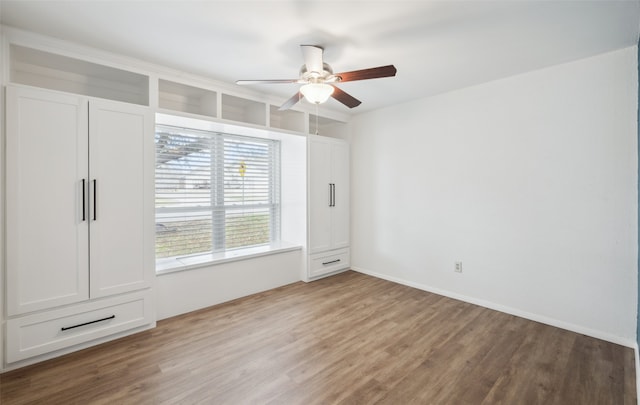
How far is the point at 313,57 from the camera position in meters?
2.33

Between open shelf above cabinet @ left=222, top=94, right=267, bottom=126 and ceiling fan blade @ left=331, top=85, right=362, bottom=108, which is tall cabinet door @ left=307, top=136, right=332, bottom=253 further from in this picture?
ceiling fan blade @ left=331, top=85, right=362, bottom=108

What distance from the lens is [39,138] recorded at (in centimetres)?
218

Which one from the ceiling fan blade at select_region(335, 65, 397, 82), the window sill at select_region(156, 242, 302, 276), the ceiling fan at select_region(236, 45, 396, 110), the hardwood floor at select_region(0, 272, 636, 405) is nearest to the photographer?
the hardwood floor at select_region(0, 272, 636, 405)

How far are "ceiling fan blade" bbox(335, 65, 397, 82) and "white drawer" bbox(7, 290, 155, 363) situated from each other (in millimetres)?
2576

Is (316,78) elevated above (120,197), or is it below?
above

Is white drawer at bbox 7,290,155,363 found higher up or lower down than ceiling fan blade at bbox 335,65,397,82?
lower down

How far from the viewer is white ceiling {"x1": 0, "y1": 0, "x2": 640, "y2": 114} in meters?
1.93

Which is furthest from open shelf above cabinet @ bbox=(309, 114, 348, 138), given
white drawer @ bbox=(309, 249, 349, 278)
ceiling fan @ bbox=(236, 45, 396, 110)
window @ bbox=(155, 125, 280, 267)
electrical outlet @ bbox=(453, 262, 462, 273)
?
electrical outlet @ bbox=(453, 262, 462, 273)

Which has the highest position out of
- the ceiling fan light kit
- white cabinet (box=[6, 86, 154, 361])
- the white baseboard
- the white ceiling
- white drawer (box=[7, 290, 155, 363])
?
the white ceiling

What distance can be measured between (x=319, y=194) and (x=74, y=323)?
289 centimetres

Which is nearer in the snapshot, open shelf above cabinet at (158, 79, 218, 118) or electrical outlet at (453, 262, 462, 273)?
open shelf above cabinet at (158, 79, 218, 118)

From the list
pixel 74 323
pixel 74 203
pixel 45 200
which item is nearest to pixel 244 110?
pixel 74 203

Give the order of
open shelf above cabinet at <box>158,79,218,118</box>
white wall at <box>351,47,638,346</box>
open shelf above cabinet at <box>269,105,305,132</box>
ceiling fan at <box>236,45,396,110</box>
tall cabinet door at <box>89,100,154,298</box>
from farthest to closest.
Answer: open shelf above cabinet at <box>269,105,305,132</box> < open shelf above cabinet at <box>158,79,218,118</box> < white wall at <box>351,47,638,346</box> < tall cabinet door at <box>89,100,154,298</box> < ceiling fan at <box>236,45,396,110</box>

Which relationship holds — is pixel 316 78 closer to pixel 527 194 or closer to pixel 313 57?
pixel 313 57
